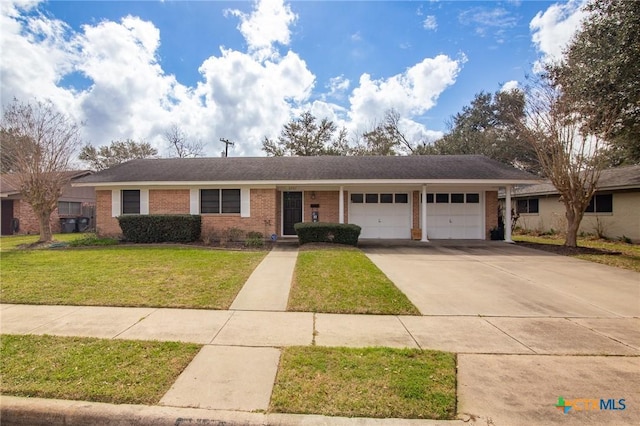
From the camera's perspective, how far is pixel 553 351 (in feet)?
12.5

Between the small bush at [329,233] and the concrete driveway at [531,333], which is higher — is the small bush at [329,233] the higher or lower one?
the higher one

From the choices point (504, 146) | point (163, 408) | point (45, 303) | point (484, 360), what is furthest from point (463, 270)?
point (504, 146)

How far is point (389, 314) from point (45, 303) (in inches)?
226

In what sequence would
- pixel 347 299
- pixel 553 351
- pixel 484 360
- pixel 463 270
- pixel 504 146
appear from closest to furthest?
pixel 484 360, pixel 553 351, pixel 347 299, pixel 463 270, pixel 504 146

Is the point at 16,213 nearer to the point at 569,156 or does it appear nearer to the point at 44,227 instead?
the point at 44,227

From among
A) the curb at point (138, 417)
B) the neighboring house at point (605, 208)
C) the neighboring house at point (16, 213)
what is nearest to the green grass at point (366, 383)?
the curb at point (138, 417)

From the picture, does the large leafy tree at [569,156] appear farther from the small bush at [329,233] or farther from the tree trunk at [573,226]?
the small bush at [329,233]

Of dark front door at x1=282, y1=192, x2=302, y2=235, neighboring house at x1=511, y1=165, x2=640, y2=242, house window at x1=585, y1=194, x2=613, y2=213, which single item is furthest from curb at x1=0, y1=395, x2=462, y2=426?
house window at x1=585, y1=194, x2=613, y2=213

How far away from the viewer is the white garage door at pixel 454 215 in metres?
14.9

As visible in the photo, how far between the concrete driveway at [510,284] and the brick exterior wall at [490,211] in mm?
3591

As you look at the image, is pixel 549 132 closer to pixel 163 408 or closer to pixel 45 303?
pixel 163 408

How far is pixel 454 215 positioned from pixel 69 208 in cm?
2410

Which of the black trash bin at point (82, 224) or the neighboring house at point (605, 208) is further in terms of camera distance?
the black trash bin at point (82, 224)

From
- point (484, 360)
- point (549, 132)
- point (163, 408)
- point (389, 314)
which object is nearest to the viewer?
point (163, 408)
